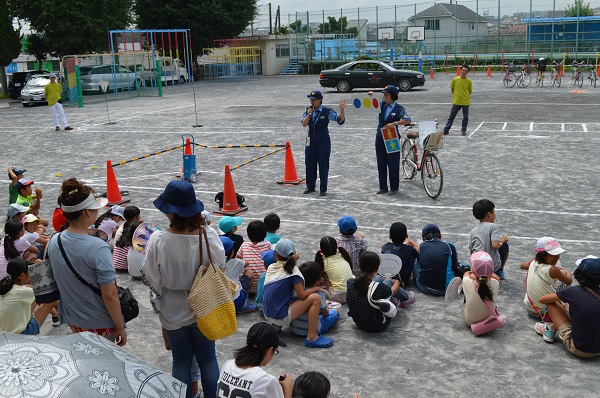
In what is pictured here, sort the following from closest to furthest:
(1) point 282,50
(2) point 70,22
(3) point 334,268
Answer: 1. (3) point 334,268
2. (2) point 70,22
3. (1) point 282,50

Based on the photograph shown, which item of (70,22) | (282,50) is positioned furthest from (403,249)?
(282,50)

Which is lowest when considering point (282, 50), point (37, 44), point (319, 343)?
point (319, 343)

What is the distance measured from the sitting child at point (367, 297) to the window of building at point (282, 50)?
48615 mm

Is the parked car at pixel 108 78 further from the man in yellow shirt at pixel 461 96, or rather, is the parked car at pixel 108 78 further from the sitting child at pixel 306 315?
the sitting child at pixel 306 315

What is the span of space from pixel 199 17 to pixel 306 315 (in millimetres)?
43969

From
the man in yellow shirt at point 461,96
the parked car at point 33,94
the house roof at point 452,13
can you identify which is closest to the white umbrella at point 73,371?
the man in yellow shirt at point 461,96

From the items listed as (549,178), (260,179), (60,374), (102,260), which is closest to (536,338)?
(102,260)

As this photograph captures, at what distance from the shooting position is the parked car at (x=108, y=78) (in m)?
35.5

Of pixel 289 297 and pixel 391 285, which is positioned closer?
pixel 289 297

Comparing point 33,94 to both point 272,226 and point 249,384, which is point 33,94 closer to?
point 272,226

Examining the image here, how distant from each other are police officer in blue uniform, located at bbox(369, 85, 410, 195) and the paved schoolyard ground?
1.35 ft

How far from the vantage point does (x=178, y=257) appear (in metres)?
4.51

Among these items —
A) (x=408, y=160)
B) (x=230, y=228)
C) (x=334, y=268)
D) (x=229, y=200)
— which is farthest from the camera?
(x=408, y=160)

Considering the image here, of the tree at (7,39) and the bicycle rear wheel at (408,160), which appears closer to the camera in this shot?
the bicycle rear wheel at (408,160)
